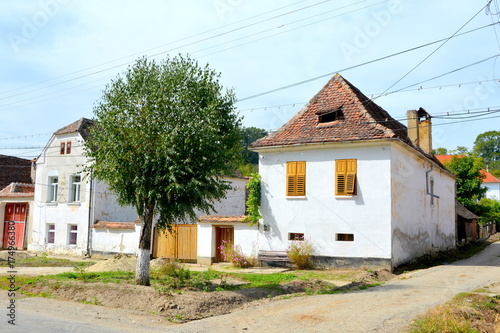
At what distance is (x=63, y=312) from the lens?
10055mm

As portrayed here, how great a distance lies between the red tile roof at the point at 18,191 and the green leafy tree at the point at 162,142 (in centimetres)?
2014

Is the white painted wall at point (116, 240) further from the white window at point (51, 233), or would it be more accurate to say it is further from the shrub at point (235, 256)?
the shrub at point (235, 256)

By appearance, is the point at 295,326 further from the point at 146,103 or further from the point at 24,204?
the point at 24,204

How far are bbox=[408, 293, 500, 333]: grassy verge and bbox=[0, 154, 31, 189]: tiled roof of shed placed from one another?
1362 inches

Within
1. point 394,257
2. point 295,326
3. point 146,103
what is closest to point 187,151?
point 146,103

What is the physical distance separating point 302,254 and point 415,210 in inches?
245

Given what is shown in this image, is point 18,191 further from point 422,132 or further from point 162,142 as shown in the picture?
point 422,132

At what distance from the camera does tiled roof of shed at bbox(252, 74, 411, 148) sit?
18734 millimetres

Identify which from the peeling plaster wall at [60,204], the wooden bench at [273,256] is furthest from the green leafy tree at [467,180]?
the peeling plaster wall at [60,204]

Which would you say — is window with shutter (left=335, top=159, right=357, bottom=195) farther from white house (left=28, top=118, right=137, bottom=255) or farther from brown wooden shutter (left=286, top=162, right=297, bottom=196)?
white house (left=28, top=118, right=137, bottom=255)

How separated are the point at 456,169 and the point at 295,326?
3242cm

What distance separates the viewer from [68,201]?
92.2 ft

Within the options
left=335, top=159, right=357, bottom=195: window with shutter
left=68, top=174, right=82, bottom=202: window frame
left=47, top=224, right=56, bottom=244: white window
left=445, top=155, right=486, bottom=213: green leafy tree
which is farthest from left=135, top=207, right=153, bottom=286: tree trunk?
left=445, top=155, right=486, bottom=213: green leafy tree

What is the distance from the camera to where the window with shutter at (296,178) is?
1978 centimetres
